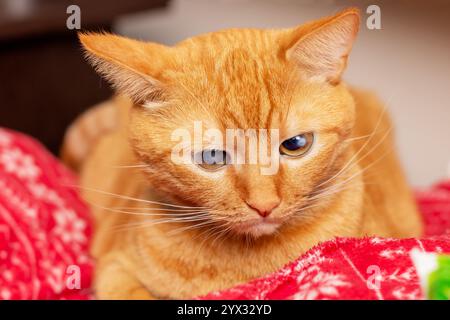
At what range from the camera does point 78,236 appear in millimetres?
1812

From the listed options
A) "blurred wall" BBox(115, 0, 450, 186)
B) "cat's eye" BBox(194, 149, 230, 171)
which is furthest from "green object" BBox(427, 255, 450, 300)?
"blurred wall" BBox(115, 0, 450, 186)

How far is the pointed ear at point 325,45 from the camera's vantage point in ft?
3.76

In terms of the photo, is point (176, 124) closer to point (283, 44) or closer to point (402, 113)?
point (283, 44)

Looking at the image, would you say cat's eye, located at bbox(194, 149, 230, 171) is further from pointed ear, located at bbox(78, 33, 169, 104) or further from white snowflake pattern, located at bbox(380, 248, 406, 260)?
white snowflake pattern, located at bbox(380, 248, 406, 260)

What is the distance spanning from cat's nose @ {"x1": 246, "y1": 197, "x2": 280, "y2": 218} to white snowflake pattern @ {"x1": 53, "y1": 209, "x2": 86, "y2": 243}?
2.62ft

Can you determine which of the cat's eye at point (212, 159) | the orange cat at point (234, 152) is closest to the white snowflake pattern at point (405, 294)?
the orange cat at point (234, 152)

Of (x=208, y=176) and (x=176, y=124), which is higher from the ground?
(x=176, y=124)

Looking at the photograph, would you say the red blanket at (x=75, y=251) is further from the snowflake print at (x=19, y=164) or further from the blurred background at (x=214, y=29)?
the blurred background at (x=214, y=29)

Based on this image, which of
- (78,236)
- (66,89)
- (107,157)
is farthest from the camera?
(66,89)

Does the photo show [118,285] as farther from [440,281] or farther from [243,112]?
[440,281]

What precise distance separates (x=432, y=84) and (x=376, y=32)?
0.29 m

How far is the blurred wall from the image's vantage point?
1.95 m
